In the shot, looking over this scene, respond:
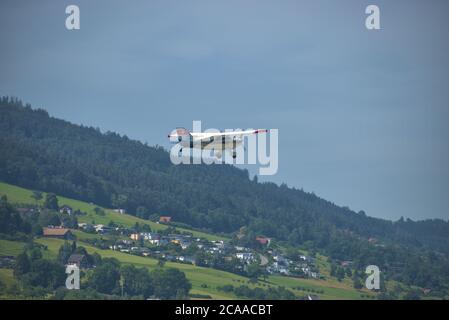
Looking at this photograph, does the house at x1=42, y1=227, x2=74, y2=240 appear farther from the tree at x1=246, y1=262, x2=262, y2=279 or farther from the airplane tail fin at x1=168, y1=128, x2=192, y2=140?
the airplane tail fin at x1=168, y1=128, x2=192, y2=140

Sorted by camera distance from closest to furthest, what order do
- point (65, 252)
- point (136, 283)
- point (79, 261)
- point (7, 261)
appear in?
point (136, 283), point (7, 261), point (79, 261), point (65, 252)

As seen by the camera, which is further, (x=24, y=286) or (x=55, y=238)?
(x=55, y=238)

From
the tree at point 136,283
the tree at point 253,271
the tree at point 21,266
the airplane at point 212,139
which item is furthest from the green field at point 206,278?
the airplane at point 212,139

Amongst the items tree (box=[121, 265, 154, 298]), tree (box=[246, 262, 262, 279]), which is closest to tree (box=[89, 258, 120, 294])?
tree (box=[121, 265, 154, 298])

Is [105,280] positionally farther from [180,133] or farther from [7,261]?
[180,133]

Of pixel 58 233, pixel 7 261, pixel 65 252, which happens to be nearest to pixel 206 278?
pixel 65 252
